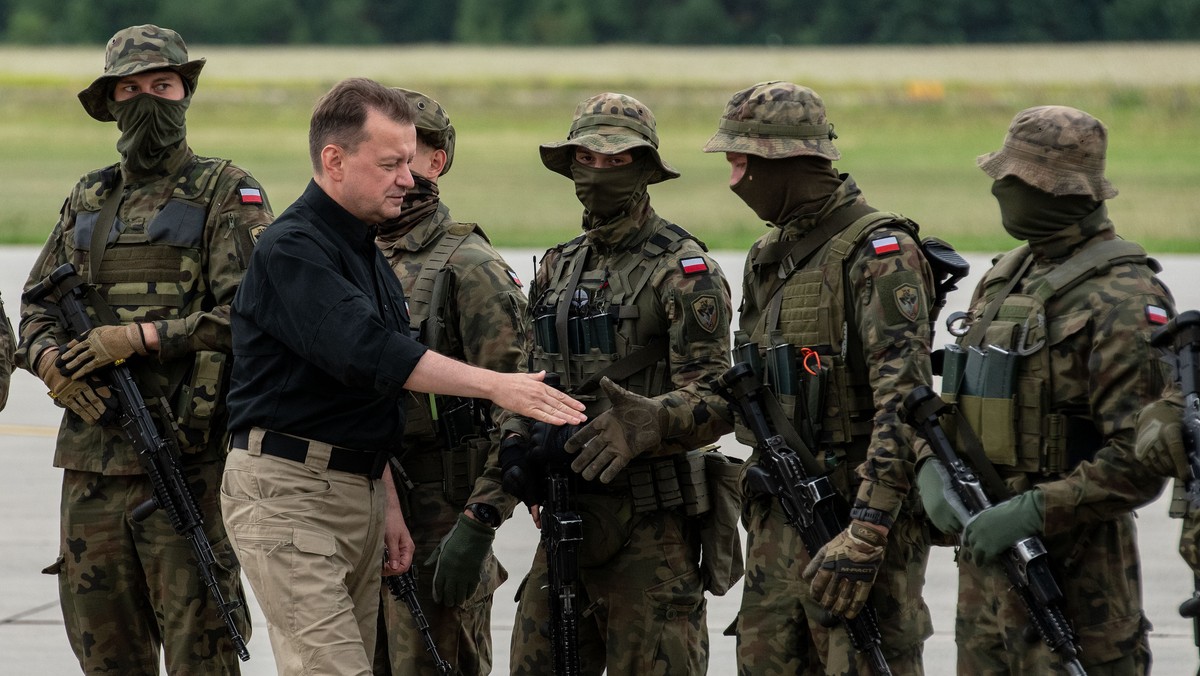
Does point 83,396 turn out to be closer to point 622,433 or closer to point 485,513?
point 485,513

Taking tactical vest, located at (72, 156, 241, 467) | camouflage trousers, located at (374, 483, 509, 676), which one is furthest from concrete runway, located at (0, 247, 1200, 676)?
tactical vest, located at (72, 156, 241, 467)

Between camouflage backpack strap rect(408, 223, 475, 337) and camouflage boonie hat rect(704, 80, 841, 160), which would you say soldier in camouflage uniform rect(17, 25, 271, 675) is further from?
camouflage boonie hat rect(704, 80, 841, 160)

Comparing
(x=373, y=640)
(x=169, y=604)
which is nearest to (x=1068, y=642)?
(x=373, y=640)

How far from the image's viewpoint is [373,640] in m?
4.48

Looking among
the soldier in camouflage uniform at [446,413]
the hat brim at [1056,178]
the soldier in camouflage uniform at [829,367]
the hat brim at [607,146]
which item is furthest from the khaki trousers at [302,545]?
the hat brim at [1056,178]

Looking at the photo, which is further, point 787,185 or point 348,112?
point 787,185

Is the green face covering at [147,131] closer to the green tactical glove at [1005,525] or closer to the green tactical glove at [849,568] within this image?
the green tactical glove at [849,568]

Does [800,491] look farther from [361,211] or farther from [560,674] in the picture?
[361,211]

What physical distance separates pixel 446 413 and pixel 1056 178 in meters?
2.07

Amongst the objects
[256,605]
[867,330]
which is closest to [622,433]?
[867,330]

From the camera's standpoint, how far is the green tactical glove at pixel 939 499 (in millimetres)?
4172

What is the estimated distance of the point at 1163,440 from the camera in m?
3.78

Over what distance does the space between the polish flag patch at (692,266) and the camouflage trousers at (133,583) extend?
183 centimetres

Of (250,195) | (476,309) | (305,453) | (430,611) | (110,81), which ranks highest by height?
(110,81)
